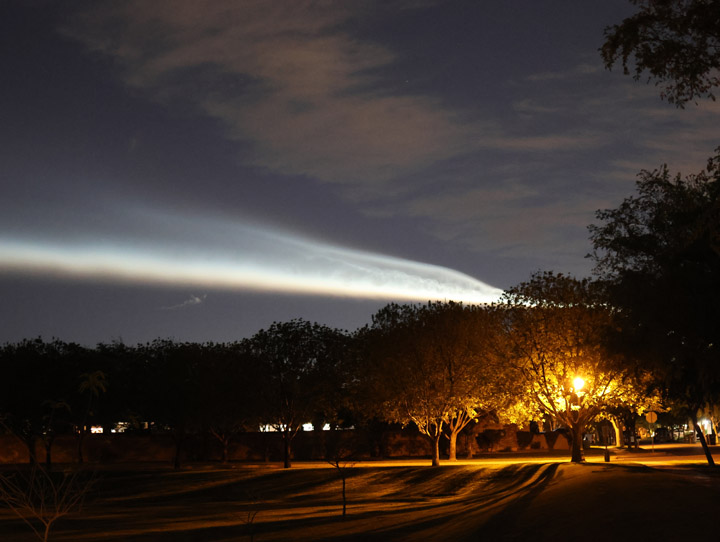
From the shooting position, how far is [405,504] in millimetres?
38344

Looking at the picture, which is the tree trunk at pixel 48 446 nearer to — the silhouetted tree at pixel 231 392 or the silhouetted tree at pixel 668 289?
the silhouetted tree at pixel 231 392

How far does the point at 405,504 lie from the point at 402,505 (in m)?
0.50

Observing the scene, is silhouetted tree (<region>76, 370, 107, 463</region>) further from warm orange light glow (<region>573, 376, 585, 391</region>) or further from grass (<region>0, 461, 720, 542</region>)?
warm orange light glow (<region>573, 376, 585, 391</region>)

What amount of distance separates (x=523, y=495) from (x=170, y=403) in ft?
128

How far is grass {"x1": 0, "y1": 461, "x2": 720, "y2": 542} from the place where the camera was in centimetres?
2455

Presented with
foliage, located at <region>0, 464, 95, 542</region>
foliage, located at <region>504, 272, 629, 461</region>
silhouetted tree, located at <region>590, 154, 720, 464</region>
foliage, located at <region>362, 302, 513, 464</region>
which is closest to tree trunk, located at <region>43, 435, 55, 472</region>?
foliage, located at <region>0, 464, 95, 542</region>

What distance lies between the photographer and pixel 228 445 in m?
74.5

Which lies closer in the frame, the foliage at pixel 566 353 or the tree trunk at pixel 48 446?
the foliage at pixel 566 353

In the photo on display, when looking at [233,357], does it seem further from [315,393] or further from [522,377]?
[522,377]

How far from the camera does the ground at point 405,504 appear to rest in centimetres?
2444

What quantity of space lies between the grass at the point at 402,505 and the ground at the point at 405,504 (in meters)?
0.07

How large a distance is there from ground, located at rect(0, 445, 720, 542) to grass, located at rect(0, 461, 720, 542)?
66mm

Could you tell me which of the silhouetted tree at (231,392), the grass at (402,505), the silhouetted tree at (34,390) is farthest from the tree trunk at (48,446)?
the silhouetted tree at (231,392)

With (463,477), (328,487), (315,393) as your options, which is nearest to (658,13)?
(463,477)
